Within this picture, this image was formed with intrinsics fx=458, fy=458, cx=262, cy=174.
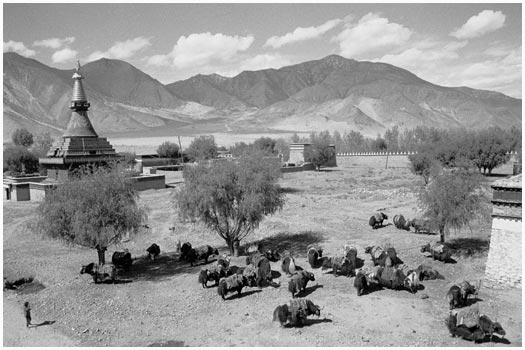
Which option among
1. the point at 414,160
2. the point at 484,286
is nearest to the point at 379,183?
the point at 414,160

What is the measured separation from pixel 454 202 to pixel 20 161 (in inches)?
2109

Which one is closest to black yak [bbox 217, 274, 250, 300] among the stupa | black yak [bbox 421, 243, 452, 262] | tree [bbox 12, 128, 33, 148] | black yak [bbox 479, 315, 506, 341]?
black yak [bbox 479, 315, 506, 341]

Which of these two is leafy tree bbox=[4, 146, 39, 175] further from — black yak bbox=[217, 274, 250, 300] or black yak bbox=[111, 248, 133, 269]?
black yak bbox=[217, 274, 250, 300]

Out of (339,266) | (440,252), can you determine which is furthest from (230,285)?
(440,252)

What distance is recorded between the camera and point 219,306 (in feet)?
49.4

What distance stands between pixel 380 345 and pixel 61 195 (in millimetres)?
13799

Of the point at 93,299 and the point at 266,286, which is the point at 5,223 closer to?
the point at 93,299

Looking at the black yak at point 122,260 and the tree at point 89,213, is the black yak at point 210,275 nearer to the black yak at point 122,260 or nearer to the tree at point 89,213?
the black yak at point 122,260

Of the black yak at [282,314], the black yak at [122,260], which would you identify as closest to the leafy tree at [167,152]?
the black yak at [122,260]

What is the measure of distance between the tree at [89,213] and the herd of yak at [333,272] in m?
1.26

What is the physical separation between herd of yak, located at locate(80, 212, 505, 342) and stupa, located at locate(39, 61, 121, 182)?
69.0ft

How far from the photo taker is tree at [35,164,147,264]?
59.7 ft

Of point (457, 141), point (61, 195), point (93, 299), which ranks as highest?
point (457, 141)

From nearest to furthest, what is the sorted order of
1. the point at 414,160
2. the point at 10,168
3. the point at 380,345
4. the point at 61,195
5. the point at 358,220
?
the point at 380,345 → the point at 61,195 → the point at 358,220 → the point at 414,160 → the point at 10,168
